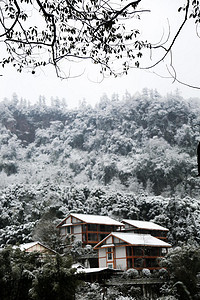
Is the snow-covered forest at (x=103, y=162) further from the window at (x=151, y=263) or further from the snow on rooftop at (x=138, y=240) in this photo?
the window at (x=151, y=263)

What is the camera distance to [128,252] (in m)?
25.4

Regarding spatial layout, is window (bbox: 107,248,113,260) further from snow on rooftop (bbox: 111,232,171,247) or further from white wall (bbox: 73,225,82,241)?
white wall (bbox: 73,225,82,241)

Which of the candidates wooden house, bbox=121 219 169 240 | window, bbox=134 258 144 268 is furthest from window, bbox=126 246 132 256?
wooden house, bbox=121 219 169 240

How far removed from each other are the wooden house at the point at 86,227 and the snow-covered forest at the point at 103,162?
2.61 metres

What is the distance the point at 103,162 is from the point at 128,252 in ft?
112

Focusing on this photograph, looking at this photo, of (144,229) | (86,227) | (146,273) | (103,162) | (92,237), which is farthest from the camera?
(103,162)

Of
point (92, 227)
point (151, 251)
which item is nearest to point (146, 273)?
point (151, 251)

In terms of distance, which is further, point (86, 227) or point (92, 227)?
point (92, 227)

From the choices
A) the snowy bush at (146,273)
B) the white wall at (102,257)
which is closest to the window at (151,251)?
the snowy bush at (146,273)

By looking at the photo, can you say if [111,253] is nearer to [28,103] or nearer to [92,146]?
[92,146]

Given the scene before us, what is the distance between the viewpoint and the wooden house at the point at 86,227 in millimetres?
30594

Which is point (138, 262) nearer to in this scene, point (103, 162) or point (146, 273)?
point (146, 273)

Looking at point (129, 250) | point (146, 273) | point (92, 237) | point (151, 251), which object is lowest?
point (146, 273)

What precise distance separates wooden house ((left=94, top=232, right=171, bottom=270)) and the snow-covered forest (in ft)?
21.0
